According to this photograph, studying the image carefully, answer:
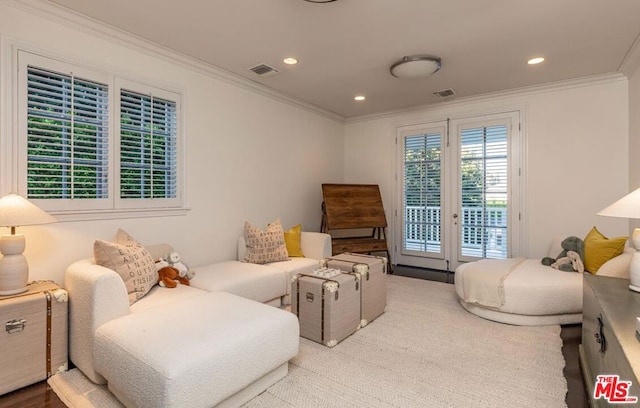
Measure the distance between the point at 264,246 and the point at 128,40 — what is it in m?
2.31

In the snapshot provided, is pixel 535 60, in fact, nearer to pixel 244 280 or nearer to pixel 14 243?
pixel 244 280

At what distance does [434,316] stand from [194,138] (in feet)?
9.98

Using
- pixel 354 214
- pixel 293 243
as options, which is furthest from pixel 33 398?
pixel 354 214

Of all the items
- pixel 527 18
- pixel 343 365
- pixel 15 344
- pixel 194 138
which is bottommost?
pixel 343 365

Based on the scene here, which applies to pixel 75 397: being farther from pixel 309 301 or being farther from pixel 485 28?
pixel 485 28

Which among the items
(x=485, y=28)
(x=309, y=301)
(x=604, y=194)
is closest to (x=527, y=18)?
(x=485, y=28)

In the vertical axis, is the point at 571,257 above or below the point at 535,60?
below

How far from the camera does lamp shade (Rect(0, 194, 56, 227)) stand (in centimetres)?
199

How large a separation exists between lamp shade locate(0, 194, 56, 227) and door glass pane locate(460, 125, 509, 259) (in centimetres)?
470

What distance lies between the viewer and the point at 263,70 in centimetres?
365

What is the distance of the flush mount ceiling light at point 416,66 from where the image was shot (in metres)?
3.26

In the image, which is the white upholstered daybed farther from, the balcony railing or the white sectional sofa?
the white sectional sofa

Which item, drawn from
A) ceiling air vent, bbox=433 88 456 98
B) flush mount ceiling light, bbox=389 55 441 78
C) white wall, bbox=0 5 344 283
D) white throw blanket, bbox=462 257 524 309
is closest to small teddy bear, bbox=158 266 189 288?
white wall, bbox=0 5 344 283

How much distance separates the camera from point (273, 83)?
409 cm
